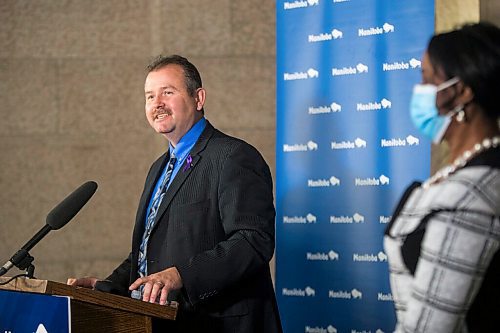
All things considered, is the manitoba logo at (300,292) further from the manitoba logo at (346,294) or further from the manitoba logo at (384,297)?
the manitoba logo at (384,297)

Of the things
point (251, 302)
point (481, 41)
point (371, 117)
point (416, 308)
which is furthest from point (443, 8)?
point (416, 308)

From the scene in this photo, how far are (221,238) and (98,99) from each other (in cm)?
263

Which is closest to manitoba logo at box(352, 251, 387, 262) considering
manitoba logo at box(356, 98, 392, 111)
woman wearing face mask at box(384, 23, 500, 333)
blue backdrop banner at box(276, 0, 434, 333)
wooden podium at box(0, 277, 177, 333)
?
blue backdrop banner at box(276, 0, 434, 333)

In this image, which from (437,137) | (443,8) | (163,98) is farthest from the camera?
(443,8)

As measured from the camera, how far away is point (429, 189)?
78.7 inches

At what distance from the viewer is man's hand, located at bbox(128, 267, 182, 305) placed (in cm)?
300

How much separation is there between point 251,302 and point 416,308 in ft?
5.34

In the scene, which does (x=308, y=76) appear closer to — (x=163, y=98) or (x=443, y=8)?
(x=443, y=8)

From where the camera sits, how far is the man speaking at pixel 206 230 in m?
3.34

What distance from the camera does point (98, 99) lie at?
5891 mm

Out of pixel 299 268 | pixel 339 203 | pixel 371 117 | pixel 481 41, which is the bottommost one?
pixel 299 268

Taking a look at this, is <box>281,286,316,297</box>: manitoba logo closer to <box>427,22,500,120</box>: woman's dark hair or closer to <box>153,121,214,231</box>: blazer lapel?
<box>153,121,214,231</box>: blazer lapel

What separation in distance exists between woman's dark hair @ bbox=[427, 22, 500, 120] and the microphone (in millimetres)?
1532

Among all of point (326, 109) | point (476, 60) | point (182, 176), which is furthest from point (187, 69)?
point (476, 60)
